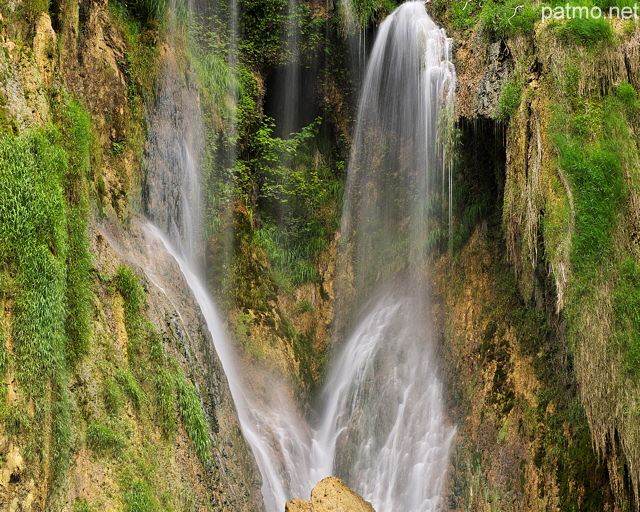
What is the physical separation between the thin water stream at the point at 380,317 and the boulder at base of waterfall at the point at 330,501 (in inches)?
54.3

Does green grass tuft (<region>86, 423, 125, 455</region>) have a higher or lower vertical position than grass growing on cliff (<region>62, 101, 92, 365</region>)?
lower

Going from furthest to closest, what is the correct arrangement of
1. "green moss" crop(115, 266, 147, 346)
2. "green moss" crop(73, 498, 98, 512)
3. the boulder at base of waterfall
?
1. the boulder at base of waterfall
2. "green moss" crop(115, 266, 147, 346)
3. "green moss" crop(73, 498, 98, 512)

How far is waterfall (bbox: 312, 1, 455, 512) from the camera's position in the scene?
1055cm

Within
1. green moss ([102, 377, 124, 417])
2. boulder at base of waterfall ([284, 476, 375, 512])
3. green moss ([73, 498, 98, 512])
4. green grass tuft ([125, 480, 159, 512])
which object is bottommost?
boulder at base of waterfall ([284, 476, 375, 512])

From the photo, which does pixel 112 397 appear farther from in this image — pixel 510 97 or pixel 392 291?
pixel 392 291

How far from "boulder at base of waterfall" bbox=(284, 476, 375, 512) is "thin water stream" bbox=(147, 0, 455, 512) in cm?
138

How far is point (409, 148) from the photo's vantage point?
1323 cm

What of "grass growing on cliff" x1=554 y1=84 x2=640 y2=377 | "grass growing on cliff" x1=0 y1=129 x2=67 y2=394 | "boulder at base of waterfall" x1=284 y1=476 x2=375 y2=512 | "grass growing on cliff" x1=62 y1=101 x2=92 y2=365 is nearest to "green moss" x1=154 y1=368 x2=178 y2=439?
"grass growing on cliff" x1=62 y1=101 x2=92 y2=365

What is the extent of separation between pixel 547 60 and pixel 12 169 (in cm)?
754

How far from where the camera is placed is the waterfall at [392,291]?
1055 cm

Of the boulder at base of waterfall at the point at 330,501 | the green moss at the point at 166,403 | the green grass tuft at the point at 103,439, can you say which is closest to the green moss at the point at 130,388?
the green moss at the point at 166,403

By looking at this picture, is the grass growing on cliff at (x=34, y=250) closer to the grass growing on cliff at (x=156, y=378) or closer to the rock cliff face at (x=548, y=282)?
the grass growing on cliff at (x=156, y=378)

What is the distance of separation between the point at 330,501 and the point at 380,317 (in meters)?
5.22

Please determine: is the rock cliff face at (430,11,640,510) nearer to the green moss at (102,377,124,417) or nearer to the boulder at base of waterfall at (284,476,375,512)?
the boulder at base of waterfall at (284,476,375,512)
